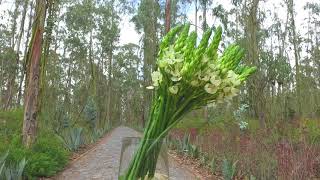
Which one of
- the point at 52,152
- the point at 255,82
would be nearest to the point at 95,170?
the point at 52,152

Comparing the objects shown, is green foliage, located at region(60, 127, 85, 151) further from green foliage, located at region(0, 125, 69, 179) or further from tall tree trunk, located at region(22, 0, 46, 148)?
tall tree trunk, located at region(22, 0, 46, 148)

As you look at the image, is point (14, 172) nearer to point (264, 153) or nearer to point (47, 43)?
point (47, 43)

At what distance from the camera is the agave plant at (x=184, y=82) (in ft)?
6.12

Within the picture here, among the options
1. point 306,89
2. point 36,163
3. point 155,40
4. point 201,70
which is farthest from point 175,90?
point 306,89

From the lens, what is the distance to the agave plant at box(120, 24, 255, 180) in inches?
73.4

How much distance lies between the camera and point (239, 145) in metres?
10.2

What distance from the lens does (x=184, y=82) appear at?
188 centimetres

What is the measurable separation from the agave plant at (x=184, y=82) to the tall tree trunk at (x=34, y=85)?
790 centimetres

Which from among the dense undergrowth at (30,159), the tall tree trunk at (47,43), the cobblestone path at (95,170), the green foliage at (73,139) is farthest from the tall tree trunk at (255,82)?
the tall tree trunk at (47,43)

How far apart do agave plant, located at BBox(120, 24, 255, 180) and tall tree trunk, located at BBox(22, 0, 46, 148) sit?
7904 millimetres

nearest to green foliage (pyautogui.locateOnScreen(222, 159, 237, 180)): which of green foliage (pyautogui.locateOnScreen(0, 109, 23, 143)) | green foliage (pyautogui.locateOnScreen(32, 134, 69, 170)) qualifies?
green foliage (pyautogui.locateOnScreen(32, 134, 69, 170))

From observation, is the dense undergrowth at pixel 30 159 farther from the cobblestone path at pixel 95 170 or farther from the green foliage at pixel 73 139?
the cobblestone path at pixel 95 170

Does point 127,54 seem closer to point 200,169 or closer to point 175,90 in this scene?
point 200,169

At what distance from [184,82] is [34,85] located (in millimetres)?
8193
